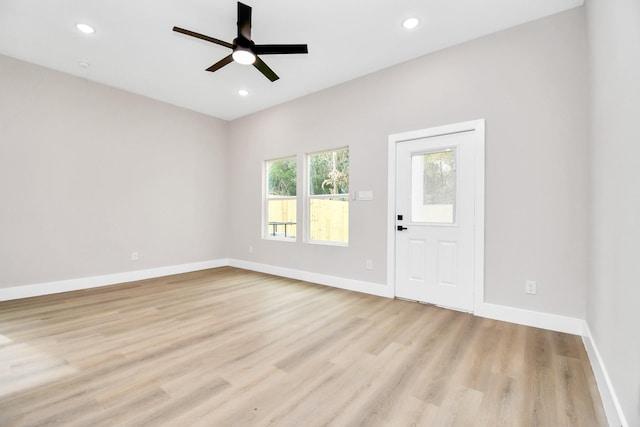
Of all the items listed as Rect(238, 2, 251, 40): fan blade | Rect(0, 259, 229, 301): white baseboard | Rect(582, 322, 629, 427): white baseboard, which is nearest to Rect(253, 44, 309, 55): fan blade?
Rect(238, 2, 251, 40): fan blade

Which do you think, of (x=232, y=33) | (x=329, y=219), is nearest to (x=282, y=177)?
(x=329, y=219)

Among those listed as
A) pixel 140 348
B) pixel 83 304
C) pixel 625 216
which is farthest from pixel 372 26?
pixel 83 304

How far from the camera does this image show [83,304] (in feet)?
11.2

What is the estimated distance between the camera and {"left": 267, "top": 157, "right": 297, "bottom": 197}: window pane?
16.6ft

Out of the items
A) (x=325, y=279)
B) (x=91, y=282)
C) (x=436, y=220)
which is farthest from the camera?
(x=325, y=279)

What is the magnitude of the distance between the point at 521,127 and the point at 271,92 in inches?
136

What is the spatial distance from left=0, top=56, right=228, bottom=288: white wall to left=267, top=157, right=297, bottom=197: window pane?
1.28m

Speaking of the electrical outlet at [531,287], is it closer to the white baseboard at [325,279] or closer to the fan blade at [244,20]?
the white baseboard at [325,279]

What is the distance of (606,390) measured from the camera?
5.38 ft

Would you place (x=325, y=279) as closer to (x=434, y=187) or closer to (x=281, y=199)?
(x=281, y=199)

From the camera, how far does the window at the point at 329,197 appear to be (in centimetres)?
433

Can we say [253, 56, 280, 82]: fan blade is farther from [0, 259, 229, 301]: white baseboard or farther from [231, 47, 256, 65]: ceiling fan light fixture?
[0, 259, 229, 301]: white baseboard

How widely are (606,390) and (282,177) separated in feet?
15.2

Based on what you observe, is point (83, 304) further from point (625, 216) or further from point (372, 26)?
point (625, 216)
